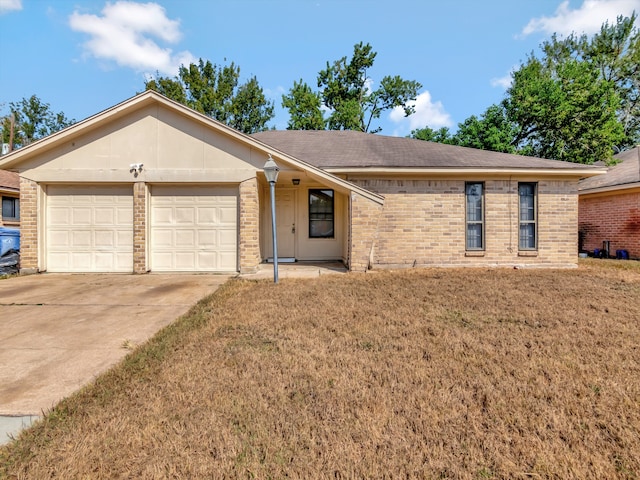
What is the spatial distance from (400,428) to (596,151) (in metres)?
21.8

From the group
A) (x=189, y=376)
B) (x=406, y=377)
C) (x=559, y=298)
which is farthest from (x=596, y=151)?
(x=189, y=376)

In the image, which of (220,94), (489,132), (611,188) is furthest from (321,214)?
(220,94)

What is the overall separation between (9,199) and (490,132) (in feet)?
80.5

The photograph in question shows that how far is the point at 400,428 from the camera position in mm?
2223

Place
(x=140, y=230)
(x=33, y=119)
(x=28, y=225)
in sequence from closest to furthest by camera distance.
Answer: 1. (x=28, y=225)
2. (x=140, y=230)
3. (x=33, y=119)

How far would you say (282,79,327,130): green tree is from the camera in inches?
960

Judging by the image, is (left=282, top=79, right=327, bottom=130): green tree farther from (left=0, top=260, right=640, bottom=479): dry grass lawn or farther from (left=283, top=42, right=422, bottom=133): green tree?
(left=0, top=260, right=640, bottom=479): dry grass lawn

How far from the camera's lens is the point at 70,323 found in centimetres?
450

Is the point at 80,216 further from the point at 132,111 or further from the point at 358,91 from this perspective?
the point at 358,91

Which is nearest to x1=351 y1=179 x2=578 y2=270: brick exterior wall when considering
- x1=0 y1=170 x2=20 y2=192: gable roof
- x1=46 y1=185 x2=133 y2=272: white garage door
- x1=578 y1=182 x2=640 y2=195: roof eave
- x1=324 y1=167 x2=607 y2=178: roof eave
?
x1=324 y1=167 x2=607 y2=178: roof eave

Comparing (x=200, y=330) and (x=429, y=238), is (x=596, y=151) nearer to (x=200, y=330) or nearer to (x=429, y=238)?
(x=429, y=238)

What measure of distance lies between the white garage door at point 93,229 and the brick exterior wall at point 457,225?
6.51m

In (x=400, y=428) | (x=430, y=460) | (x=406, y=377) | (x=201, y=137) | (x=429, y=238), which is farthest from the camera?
(x=429, y=238)

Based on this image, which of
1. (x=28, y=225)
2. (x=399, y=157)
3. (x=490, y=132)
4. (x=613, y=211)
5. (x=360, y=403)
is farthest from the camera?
(x=490, y=132)
